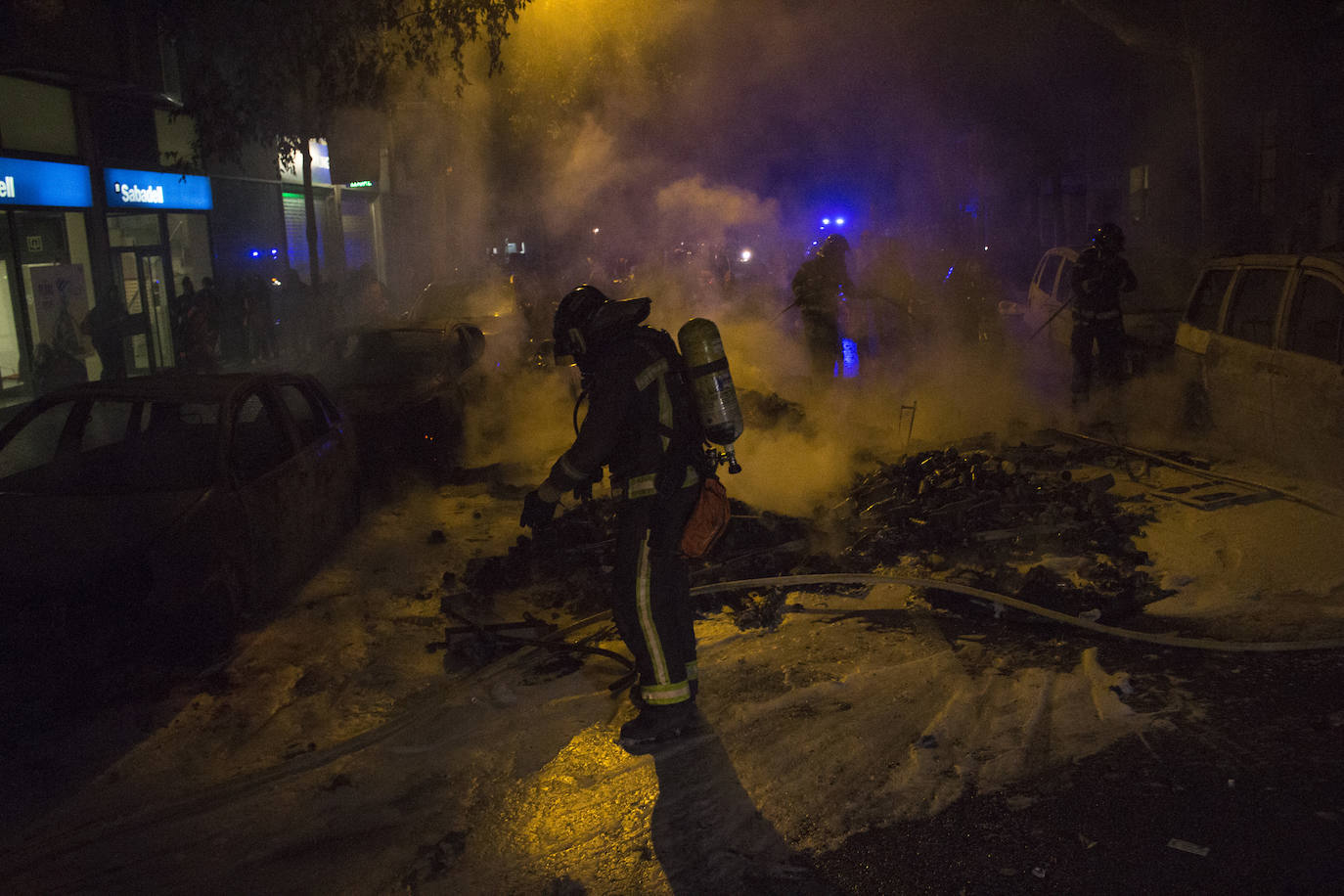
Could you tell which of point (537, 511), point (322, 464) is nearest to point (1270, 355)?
point (537, 511)

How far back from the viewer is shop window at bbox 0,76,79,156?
43.6 ft

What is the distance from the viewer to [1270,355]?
262 inches

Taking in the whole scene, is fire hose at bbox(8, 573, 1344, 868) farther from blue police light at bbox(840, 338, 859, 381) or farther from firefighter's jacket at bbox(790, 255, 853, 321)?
blue police light at bbox(840, 338, 859, 381)

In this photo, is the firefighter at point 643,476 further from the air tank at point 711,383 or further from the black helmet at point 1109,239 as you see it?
the black helmet at point 1109,239

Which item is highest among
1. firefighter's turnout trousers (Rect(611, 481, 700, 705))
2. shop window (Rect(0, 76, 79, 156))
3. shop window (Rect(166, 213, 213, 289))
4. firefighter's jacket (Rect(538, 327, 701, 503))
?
shop window (Rect(0, 76, 79, 156))

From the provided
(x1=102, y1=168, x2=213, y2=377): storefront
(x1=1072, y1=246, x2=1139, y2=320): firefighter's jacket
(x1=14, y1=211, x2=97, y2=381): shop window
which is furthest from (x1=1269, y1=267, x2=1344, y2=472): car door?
(x1=102, y1=168, x2=213, y2=377): storefront

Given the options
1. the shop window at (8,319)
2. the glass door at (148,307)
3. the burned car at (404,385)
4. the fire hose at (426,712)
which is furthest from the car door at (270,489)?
the glass door at (148,307)

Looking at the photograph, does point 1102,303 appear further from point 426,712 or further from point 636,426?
point 426,712

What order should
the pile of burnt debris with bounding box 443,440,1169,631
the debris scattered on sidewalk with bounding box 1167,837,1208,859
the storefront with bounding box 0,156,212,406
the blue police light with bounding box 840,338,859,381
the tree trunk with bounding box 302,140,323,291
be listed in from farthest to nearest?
the tree trunk with bounding box 302,140,323,291 → the storefront with bounding box 0,156,212,406 → the blue police light with bounding box 840,338,859,381 → the pile of burnt debris with bounding box 443,440,1169,631 → the debris scattered on sidewalk with bounding box 1167,837,1208,859

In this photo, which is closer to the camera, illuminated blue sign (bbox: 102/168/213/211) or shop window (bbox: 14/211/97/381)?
shop window (bbox: 14/211/97/381)

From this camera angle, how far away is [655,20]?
67.5 ft

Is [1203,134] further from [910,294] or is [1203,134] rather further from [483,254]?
[483,254]

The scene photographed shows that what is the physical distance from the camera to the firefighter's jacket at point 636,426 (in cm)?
388

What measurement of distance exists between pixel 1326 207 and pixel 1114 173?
10.8 m
